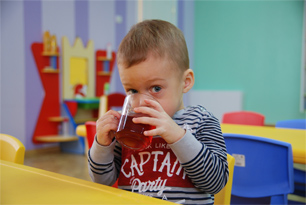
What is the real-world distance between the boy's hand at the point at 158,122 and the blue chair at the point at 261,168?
0.67m

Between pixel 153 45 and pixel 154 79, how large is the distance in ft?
0.29

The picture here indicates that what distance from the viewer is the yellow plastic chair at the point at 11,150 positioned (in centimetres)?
94

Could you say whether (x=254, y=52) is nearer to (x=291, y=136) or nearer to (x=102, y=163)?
(x=291, y=136)

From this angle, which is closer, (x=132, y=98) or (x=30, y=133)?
(x=132, y=98)

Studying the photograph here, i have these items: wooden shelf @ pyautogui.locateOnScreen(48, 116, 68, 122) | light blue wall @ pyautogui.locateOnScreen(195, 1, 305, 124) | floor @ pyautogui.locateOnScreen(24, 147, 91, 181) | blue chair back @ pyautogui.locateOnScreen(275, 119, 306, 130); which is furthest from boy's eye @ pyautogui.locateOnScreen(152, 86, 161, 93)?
light blue wall @ pyautogui.locateOnScreen(195, 1, 305, 124)

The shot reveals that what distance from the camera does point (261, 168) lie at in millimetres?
1295

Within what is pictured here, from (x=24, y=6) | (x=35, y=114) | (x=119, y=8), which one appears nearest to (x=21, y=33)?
(x=24, y=6)

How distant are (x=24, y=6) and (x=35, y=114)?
148cm

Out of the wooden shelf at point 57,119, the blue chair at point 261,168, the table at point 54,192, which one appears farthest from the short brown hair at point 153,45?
the wooden shelf at point 57,119

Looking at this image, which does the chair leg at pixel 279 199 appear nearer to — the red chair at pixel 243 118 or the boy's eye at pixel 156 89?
the boy's eye at pixel 156 89

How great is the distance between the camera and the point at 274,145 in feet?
4.08

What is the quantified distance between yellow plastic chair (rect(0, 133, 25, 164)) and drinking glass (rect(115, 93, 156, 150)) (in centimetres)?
40

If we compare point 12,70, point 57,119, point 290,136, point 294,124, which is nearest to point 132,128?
point 290,136

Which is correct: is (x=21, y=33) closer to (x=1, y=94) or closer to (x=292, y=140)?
(x=1, y=94)
